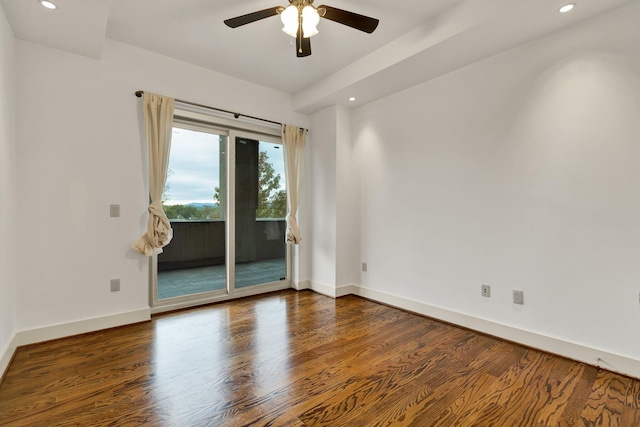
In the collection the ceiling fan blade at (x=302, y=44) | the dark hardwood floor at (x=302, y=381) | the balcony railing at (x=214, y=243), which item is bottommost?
the dark hardwood floor at (x=302, y=381)

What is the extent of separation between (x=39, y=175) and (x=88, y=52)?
1190 mm

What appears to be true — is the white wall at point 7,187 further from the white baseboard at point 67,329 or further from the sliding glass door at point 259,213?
the sliding glass door at point 259,213

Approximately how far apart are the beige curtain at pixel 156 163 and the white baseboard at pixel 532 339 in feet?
8.91

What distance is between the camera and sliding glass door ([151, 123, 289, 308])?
353 centimetres

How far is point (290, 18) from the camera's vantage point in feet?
7.20

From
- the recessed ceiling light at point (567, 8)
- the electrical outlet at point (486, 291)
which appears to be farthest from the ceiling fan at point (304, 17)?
the electrical outlet at point (486, 291)

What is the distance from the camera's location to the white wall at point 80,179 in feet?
8.55

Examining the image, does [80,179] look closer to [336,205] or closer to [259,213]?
[259,213]

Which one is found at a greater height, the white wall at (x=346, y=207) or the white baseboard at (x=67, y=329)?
the white wall at (x=346, y=207)

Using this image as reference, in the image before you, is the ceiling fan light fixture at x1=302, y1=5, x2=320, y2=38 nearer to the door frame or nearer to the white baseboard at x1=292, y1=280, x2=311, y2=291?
the door frame

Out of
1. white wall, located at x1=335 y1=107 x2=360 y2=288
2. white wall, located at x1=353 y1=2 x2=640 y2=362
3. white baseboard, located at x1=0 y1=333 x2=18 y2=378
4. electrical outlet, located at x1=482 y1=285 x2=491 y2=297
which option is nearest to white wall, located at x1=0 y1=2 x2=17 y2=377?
white baseboard, located at x1=0 y1=333 x2=18 y2=378

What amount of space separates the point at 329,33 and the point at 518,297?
2925 mm

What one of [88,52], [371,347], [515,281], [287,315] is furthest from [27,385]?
[515,281]

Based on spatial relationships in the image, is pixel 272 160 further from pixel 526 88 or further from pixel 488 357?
pixel 488 357
